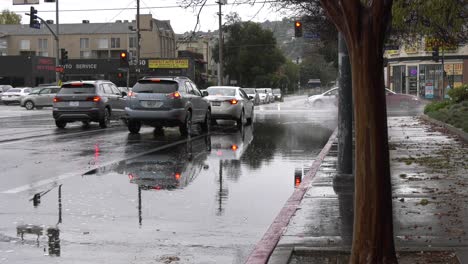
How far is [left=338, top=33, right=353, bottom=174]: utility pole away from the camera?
10.4 m

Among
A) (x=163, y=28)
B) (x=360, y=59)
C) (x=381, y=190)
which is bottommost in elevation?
(x=381, y=190)

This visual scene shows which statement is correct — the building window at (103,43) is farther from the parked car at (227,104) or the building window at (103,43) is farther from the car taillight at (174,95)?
the car taillight at (174,95)

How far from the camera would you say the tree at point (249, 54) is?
89.6 meters

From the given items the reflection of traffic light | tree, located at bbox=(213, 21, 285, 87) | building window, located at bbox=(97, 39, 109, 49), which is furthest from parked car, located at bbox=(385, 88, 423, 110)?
building window, located at bbox=(97, 39, 109, 49)

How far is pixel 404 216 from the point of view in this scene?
808 centimetres

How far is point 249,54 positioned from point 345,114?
8032 cm

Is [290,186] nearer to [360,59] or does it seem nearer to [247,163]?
[247,163]

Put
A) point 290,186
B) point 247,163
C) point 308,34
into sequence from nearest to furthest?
point 290,186 → point 247,163 → point 308,34

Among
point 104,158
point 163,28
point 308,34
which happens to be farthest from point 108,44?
point 104,158

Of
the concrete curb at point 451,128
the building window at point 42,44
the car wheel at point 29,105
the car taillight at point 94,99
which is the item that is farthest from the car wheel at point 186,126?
the building window at point 42,44

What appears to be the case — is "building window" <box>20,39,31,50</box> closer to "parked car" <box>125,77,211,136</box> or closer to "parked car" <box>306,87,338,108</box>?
"parked car" <box>306,87,338,108</box>

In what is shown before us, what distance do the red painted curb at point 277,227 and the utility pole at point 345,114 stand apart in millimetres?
706

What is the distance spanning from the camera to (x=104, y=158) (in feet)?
47.2

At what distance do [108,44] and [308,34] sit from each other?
235 feet
